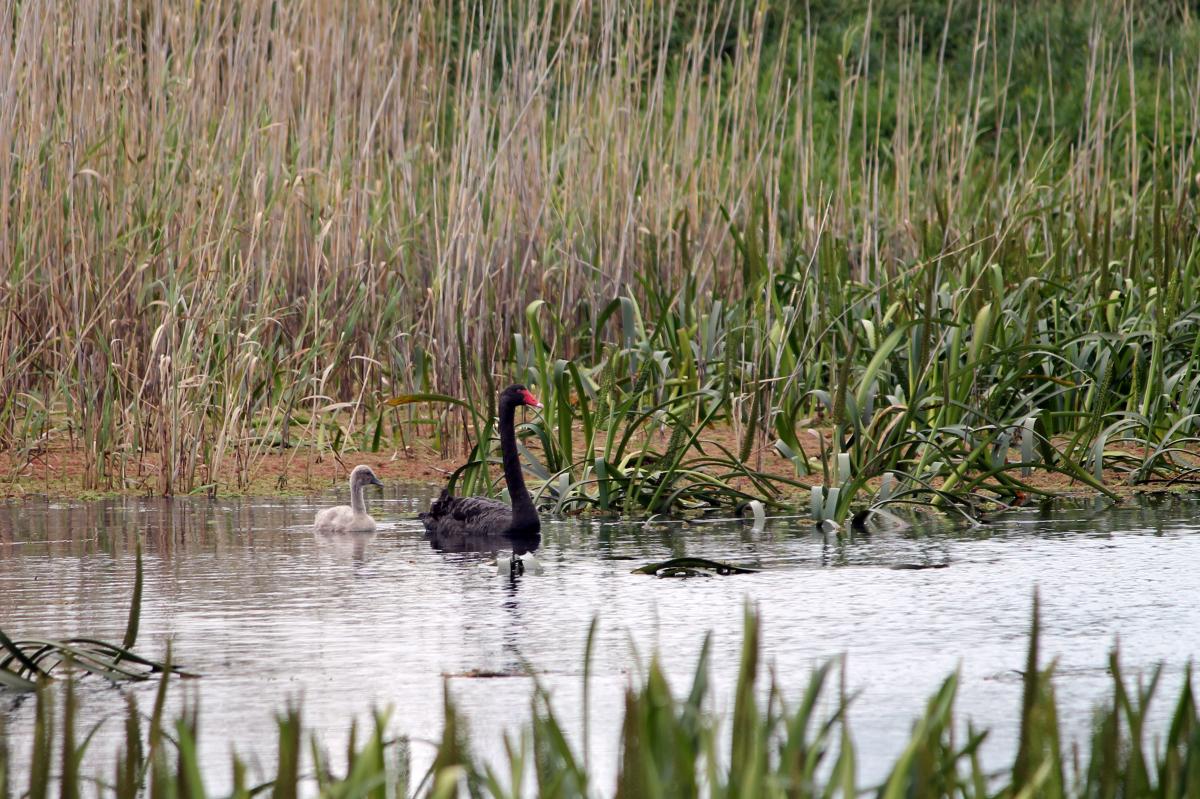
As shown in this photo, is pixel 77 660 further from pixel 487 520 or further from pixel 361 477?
pixel 361 477

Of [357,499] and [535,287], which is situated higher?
[535,287]

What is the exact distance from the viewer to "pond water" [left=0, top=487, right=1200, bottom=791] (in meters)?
5.32

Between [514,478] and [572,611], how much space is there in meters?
2.32

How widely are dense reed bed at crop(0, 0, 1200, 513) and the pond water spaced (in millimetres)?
672

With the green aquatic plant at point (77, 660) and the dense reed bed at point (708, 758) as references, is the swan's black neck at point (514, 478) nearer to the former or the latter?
the green aquatic plant at point (77, 660)

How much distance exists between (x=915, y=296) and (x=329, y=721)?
6.98 m

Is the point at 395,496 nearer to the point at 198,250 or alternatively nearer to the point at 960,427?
the point at 198,250

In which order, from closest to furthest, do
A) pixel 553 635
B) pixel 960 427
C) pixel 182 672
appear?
pixel 182 672 → pixel 553 635 → pixel 960 427

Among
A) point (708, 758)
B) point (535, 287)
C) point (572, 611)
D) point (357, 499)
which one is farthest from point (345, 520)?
point (708, 758)

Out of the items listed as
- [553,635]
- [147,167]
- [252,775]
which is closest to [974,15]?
[147,167]

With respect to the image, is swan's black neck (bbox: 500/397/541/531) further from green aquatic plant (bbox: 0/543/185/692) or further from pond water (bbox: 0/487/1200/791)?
green aquatic plant (bbox: 0/543/185/692)

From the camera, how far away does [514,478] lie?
905 centimetres

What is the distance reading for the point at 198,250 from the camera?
1023 cm

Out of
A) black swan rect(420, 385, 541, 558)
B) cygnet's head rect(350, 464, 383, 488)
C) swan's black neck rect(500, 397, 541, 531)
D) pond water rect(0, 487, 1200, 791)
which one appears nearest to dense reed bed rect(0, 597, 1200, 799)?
pond water rect(0, 487, 1200, 791)
